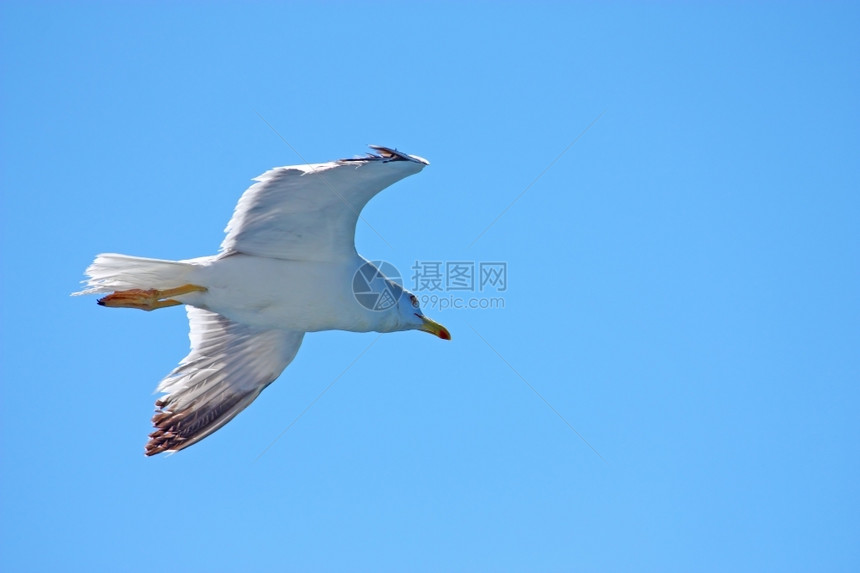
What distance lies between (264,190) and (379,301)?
1817mm

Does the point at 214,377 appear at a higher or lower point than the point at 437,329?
lower

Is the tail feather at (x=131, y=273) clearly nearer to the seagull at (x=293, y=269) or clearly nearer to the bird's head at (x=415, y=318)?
the seagull at (x=293, y=269)

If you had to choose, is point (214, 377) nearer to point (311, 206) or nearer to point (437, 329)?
point (437, 329)

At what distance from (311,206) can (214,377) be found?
9.74ft

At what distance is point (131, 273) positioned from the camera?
Result: 31.3 feet

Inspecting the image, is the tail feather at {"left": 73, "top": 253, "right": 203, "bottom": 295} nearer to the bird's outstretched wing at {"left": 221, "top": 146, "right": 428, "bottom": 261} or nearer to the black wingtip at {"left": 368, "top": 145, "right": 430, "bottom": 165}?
the bird's outstretched wing at {"left": 221, "top": 146, "right": 428, "bottom": 261}

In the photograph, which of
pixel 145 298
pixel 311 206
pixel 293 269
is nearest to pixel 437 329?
pixel 293 269

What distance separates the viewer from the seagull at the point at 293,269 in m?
8.72

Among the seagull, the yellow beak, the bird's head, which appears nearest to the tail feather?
the seagull

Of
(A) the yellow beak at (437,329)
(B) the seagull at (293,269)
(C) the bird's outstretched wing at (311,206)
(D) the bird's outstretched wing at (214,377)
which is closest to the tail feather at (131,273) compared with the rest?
(B) the seagull at (293,269)

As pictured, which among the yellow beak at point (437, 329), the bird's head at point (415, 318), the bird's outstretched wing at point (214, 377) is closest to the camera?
the bird's head at point (415, 318)

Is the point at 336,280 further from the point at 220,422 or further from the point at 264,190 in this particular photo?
the point at 220,422

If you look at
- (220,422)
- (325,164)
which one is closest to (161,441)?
(220,422)

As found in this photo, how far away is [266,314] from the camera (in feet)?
32.6
